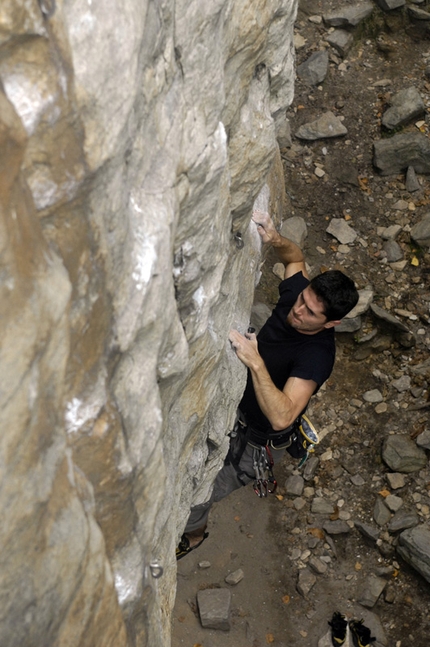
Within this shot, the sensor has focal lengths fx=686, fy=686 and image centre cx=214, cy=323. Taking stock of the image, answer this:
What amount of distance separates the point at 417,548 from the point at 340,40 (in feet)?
18.4

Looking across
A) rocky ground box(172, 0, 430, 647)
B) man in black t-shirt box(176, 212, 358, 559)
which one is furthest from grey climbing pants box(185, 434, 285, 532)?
rocky ground box(172, 0, 430, 647)

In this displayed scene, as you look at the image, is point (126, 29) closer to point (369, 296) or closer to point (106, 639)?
point (106, 639)

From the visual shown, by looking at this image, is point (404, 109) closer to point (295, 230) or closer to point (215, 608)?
point (295, 230)

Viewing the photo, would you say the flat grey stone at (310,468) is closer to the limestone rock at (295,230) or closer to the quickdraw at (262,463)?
the quickdraw at (262,463)

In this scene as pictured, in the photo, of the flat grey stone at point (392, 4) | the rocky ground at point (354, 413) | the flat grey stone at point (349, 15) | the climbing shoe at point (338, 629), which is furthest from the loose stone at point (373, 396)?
the flat grey stone at point (392, 4)

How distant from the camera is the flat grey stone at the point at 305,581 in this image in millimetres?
5238

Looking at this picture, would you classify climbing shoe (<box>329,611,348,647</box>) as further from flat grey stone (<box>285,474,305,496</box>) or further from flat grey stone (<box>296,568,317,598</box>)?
flat grey stone (<box>285,474,305,496</box>)

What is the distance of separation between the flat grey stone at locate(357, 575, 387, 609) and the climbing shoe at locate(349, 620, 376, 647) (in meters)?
0.17

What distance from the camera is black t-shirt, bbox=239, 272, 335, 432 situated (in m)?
4.29

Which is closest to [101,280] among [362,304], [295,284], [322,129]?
[295,284]

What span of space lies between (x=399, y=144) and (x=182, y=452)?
16.7ft

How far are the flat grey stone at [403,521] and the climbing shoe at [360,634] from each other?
0.77 metres

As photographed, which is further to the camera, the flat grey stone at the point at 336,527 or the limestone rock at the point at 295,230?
the limestone rock at the point at 295,230

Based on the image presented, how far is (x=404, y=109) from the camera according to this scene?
7426 mm
